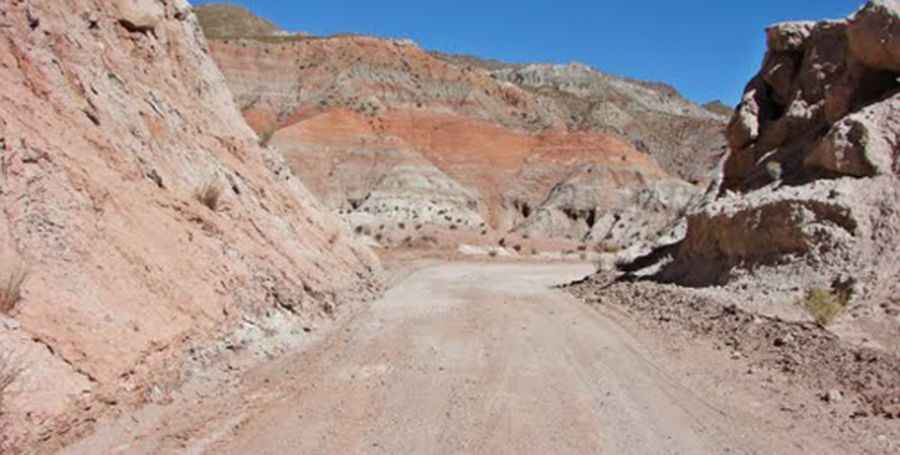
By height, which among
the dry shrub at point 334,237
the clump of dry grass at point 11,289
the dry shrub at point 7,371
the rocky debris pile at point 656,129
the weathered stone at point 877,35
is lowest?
the dry shrub at point 7,371

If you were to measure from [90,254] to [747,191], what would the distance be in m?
13.4

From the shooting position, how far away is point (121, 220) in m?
7.66

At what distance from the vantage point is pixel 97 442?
207 inches

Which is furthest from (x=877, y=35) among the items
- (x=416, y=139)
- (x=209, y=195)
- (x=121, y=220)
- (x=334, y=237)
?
(x=416, y=139)

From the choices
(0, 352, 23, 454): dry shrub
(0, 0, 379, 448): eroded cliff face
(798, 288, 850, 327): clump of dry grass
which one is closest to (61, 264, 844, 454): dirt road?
(0, 352, 23, 454): dry shrub

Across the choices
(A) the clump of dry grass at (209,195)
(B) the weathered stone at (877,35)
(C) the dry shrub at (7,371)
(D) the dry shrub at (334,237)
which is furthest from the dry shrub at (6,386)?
(B) the weathered stone at (877,35)

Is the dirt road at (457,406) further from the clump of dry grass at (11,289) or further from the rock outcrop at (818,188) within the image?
the rock outcrop at (818,188)

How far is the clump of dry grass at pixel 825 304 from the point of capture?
30.4 feet

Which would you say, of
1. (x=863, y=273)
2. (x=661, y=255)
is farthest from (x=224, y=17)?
(x=863, y=273)

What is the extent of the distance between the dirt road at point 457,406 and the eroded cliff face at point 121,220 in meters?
0.59

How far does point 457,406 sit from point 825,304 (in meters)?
5.54

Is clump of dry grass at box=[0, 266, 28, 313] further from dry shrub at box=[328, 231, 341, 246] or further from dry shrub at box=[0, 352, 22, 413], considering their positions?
dry shrub at box=[328, 231, 341, 246]

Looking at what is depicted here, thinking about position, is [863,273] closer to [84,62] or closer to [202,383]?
[202,383]

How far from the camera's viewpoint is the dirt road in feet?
18.2
